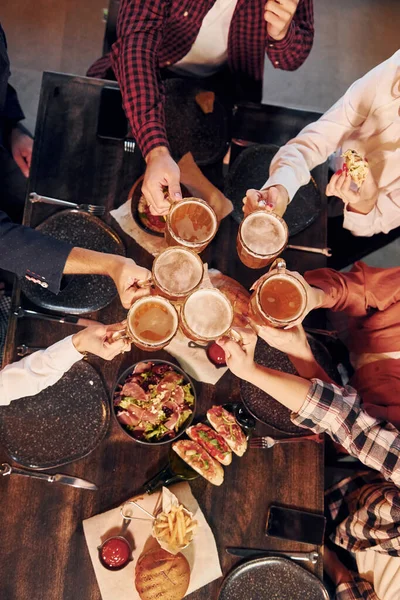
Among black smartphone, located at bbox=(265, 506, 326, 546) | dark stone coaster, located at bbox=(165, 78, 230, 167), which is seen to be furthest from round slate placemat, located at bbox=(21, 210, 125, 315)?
black smartphone, located at bbox=(265, 506, 326, 546)

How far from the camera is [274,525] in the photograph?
1876mm

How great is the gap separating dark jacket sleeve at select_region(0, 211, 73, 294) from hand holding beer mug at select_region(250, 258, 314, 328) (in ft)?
2.45

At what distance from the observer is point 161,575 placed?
1732 mm

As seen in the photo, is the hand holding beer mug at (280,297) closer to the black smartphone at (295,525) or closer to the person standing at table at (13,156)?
the black smartphone at (295,525)

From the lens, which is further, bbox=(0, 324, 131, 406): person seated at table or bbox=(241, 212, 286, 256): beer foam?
bbox=(241, 212, 286, 256): beer foam

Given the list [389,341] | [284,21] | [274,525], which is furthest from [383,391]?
[284,21]

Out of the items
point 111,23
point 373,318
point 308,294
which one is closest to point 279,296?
point 308,294

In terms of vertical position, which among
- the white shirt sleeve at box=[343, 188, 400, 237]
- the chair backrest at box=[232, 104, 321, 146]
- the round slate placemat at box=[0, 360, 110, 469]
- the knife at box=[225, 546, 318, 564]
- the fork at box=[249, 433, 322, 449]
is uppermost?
the chair backrest at box=[232, 104, 321, 146]

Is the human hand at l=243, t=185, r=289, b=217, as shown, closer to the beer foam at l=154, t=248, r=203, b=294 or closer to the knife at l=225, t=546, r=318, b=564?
the beer foam at l=154, t=248, r=203, b=294

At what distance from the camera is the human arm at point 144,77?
2059 mm

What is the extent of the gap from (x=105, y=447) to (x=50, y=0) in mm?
3733

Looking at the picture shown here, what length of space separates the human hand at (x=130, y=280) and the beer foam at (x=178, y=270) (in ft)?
0.22

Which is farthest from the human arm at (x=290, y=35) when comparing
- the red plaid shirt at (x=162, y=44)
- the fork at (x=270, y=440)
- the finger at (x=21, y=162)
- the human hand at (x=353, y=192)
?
the fork at (x=270, y=440)

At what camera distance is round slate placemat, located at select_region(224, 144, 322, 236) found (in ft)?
7.30
